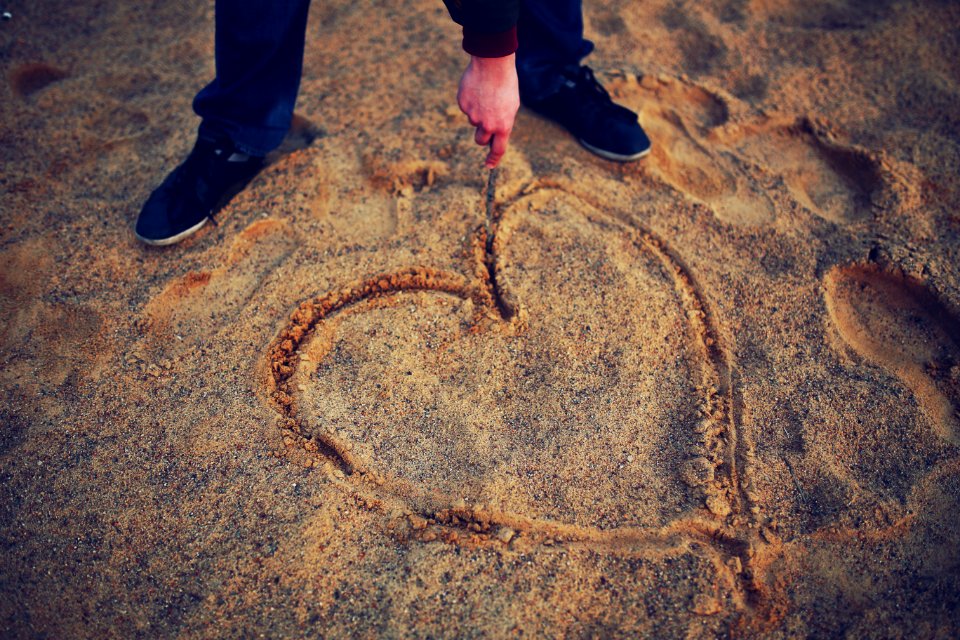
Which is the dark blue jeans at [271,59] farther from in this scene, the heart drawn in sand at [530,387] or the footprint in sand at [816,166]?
the footprint in sand at [816,166]

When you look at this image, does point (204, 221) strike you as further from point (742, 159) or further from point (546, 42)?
point (742, 159)

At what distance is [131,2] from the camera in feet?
10.2

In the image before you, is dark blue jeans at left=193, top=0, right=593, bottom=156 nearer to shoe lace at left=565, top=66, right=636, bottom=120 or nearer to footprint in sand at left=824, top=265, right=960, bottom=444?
shoe lace at left=565, top=66, right=636, bottom=120

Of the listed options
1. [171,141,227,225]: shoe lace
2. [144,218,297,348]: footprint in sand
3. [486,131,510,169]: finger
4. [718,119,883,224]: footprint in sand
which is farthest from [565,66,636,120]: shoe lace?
[171,141,227,225]: shoe lace

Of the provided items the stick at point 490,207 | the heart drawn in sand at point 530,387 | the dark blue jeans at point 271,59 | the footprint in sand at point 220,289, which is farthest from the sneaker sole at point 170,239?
the stick at point 490,207

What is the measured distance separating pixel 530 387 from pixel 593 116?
4.18 feet

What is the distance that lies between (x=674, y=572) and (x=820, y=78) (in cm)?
254

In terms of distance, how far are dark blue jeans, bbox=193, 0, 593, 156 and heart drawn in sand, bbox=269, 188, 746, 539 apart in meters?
0.76

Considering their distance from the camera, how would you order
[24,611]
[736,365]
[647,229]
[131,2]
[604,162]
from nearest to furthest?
1. [24,611]
2. [736,365]
3. [647,229]
4. [604,162]
5. [131,2]

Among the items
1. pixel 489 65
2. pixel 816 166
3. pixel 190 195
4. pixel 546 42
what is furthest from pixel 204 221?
pixel 816 166

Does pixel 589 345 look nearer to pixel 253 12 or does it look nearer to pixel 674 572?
pixel 674 572

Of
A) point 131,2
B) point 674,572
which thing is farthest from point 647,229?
point 131,2

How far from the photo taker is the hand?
1.52 metres

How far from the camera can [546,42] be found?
95.1 inches
